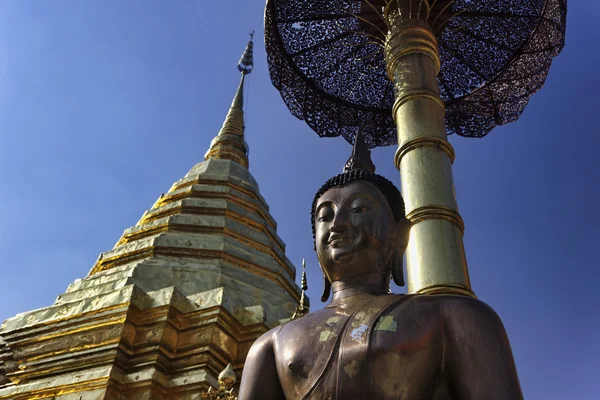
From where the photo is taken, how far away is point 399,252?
88.1 inches

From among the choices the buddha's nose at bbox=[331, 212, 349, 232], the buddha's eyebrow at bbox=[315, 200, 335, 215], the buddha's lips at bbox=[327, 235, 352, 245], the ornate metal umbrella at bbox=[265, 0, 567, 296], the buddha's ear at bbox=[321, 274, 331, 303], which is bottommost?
the buddha's ear at bbox=[321, 274, 331, 303]

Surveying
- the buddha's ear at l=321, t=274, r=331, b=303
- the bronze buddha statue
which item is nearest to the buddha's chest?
the bronze buddha statue

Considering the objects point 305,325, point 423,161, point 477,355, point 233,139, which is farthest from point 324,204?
point 233,139

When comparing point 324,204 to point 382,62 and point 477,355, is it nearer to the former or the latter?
point 477,355

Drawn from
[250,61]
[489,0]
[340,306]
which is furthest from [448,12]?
[250,61]

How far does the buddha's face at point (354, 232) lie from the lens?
2.11 meters

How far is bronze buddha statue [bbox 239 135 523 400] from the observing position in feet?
5.74

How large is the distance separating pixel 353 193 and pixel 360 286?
12.9 inches

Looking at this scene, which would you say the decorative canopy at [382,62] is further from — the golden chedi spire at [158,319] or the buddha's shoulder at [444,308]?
the buddha's shoulder at [444,308]

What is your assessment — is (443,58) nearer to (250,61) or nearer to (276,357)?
(276,357)

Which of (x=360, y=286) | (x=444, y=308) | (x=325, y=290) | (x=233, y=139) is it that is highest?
(x=233, y=139)

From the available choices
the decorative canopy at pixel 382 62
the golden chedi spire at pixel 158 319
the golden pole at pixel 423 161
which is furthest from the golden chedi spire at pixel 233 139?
the golden pole at pixel 423 161

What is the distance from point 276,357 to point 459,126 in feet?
19.1

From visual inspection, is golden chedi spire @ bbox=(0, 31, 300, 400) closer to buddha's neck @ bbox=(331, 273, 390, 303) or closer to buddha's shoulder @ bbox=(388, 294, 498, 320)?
buddha's neck @ bbox=(331, 273, 390, 303)
